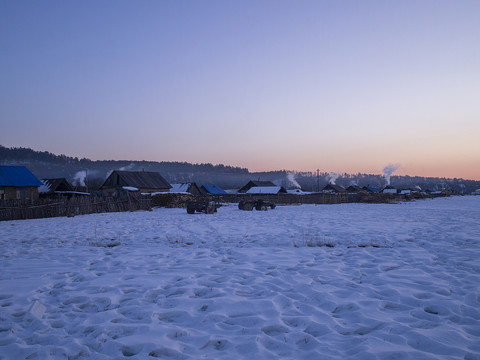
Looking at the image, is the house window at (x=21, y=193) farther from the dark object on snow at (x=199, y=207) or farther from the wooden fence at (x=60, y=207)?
the dark object on snow at (x=199, y=207)

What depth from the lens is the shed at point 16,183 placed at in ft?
91.4

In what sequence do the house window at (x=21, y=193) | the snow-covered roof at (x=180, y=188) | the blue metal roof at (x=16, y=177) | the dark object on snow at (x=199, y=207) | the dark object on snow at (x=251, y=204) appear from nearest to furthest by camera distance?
the dark object on snow at (x=199, y=207) → the dark object on snow at (x=251, y=204) → the blue metal roof at (x=16, y=177) → the house window at (x=21, y=193) → the snow-covered roof at (x=180, y=188)

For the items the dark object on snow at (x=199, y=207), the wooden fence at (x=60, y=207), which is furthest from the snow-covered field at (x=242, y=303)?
the dark object on snow at (x=199, y=207)

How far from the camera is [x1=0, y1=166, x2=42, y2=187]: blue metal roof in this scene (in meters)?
28.0

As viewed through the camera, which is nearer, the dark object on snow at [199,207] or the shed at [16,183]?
the dark object on snow at [199,207]

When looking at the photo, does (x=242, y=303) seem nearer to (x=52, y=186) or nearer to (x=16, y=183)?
(x=16, y=183)

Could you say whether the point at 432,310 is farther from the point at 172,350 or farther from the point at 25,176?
the point at 25,176

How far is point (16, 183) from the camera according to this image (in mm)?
28375

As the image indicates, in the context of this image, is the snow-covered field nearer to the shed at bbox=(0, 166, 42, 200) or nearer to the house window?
the shed at bbox=(0, 166, 42, 200)

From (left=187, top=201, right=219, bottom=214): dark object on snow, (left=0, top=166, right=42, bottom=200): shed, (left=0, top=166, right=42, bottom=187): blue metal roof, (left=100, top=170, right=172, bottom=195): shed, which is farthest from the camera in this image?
(left=100, top=170, right=172, bottom=195): shed

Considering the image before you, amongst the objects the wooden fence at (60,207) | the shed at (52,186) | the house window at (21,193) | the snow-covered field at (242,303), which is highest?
the shed at (52,186)

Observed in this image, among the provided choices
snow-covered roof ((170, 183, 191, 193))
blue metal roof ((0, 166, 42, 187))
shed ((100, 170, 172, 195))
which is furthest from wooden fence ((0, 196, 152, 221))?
snow-covered roof ((170, 183, 191, 193))

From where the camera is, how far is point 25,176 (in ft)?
98.1

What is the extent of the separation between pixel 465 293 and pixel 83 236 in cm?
1059
